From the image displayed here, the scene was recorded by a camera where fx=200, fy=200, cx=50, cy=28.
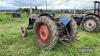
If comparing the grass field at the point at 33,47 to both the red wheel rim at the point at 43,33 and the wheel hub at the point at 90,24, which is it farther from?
the wheel hub at the point at 90,24

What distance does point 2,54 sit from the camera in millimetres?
7582

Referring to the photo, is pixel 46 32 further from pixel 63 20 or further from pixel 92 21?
pixel 92 21

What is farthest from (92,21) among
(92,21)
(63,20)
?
(63,20)

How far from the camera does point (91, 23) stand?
1381 centimetres

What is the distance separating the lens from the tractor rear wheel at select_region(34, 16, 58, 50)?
7.78m

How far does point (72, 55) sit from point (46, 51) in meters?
1.17

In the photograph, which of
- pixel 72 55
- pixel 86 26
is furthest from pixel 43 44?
pixel 86 26

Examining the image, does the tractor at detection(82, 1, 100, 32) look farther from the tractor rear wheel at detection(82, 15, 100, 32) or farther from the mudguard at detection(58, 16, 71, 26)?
the mudguard at detection(58, 16, 71, 26)

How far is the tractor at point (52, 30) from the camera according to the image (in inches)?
308

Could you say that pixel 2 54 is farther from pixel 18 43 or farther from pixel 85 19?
pixel 85 19

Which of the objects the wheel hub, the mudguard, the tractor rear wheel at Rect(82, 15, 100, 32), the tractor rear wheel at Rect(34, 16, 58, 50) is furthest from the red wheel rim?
the wheel hub

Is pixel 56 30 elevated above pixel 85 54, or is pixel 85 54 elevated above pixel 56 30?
pixel 56 30

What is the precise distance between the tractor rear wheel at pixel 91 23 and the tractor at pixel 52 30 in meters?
4.84

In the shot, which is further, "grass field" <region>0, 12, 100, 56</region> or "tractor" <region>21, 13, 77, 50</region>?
"tractor" <region>21, 13, 77, 50</region>
